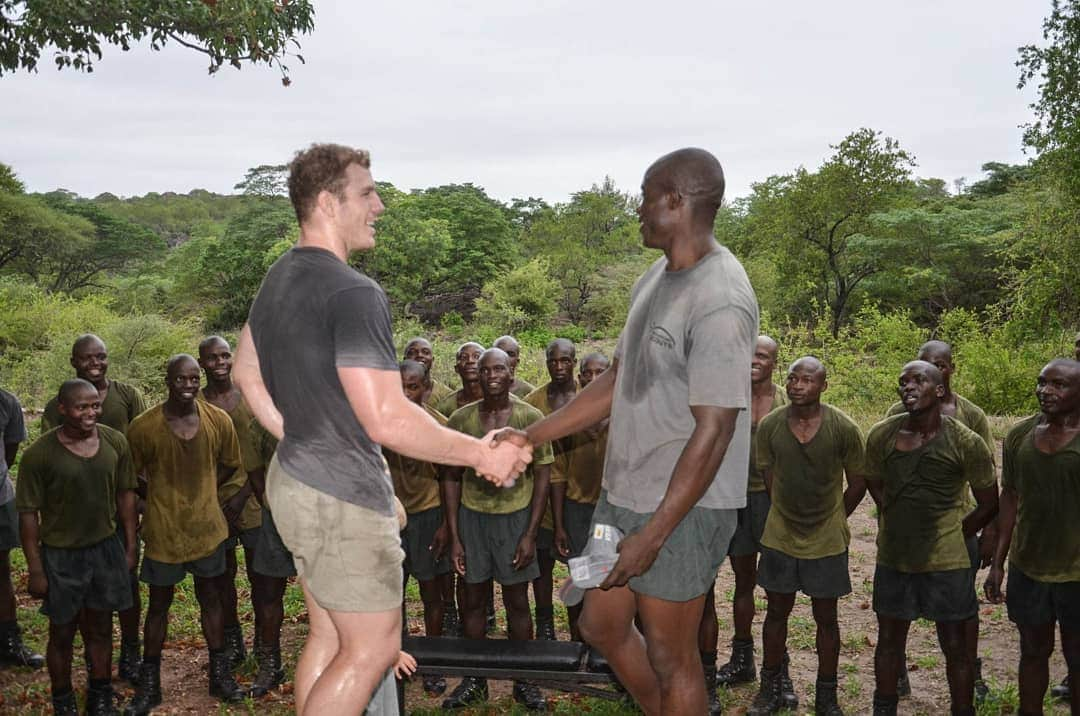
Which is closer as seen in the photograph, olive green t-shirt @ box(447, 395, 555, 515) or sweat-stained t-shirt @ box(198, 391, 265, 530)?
olive green t-shirt @ box(447, 395, 555, 515)

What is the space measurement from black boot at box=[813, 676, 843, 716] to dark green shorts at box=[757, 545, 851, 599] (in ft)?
1.65

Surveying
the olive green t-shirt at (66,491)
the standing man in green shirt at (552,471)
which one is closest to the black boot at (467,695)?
the standing man in green shirt at (552,471)

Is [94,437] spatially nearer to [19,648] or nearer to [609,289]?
[19,648]

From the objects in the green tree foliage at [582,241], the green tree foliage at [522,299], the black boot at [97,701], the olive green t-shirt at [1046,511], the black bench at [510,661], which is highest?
the green tree foliage at [582,241]

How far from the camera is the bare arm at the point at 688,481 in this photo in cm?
312

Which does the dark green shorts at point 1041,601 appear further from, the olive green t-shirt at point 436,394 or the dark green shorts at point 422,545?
the olive green t-shirt at point 436,394

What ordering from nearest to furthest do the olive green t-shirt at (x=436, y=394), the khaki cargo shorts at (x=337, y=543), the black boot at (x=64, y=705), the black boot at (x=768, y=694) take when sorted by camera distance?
1. the khaki cargo shorts at (x=337, y=543)
2. the black boot at (x=64, y=705)
3. the black boot at (x=768, y=694)
4. the olive green t-shirt at (x=436, y=394)

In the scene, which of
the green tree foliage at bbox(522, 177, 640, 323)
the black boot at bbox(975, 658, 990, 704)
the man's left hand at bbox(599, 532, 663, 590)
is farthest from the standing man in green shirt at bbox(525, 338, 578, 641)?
the green tree foliage at bbox(522, 177, 640, 323)

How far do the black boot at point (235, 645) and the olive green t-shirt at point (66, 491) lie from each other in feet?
4.26

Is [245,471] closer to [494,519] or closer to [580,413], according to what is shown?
[494,519]

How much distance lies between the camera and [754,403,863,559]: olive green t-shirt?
17.0 feet

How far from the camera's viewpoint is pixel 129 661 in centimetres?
581

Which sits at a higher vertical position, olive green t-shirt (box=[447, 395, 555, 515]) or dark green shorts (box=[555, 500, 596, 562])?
olive green t-shirt (box=[447, 395, 555, 515])

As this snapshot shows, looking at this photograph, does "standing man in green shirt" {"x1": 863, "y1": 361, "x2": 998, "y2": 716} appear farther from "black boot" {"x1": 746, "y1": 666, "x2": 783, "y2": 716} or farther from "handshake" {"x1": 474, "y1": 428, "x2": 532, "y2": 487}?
"handshake" {"x1": 474, "y1": 428, "x2": 532, "y2": 487}
